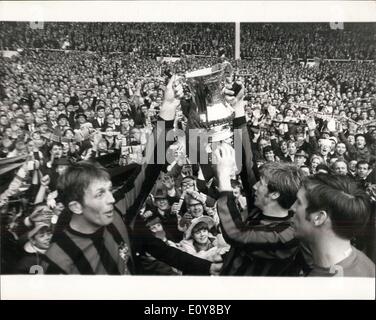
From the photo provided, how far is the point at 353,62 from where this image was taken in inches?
102

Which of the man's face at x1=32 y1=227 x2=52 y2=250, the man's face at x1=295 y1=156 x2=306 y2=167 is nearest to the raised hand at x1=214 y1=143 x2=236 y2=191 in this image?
the man's face at x1=295 y1=156 x2=306 y2=167

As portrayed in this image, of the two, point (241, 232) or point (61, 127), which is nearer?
point (241, 232)

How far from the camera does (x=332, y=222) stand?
2.46 m

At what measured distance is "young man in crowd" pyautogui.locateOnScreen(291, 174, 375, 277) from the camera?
246 centimetres

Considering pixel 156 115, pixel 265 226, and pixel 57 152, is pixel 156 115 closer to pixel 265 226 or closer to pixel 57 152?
pixel 57 152

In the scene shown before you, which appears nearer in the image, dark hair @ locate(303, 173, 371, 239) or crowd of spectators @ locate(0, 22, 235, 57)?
dark hair @ locate(303, 173, 371, 239)

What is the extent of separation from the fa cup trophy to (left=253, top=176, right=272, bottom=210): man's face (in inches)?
12.1

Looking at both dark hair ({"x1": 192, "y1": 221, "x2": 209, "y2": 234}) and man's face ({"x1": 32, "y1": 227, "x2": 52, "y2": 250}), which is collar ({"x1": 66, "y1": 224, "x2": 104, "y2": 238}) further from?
dark hair ({"x1": 192, "y1": 221, "x2": 209, "y2": 234})

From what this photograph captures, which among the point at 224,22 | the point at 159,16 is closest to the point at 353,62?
the point at 224,22

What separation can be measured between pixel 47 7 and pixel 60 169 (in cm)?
99

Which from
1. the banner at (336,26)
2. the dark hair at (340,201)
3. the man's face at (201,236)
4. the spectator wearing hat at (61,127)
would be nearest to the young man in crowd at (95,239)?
the man's face at (201,236)

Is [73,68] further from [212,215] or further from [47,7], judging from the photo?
[212,215]

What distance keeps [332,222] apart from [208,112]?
968 mm

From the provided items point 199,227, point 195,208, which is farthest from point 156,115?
point 199,227
